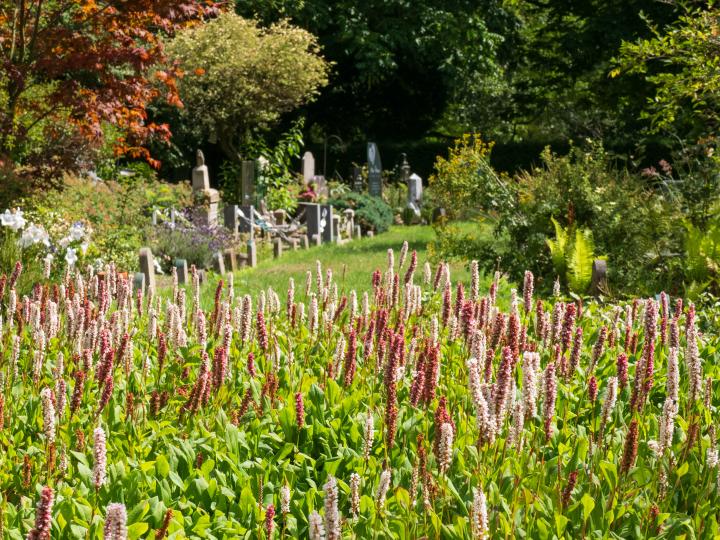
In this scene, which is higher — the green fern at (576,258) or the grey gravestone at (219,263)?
the green fern at (576,258)

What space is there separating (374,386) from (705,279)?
477cm

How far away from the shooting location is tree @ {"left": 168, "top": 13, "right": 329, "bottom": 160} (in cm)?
2336

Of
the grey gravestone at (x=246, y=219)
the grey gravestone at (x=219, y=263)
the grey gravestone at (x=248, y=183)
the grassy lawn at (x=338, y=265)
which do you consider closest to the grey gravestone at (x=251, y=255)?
the grassy lawn at (x=338, y=265)

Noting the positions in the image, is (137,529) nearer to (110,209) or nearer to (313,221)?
(110,209)

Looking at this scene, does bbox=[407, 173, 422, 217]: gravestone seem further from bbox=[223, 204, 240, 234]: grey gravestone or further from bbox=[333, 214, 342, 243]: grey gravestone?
bbox=[223, 204, 240, 234]: grey gravestone

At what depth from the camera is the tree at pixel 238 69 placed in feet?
76.6

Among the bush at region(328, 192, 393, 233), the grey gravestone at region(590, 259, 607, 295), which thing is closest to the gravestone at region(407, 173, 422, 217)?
the bush at region(328, 192, 393, 233)

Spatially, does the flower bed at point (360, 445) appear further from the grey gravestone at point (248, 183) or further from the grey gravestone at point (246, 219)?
the grey gravestone at point (248, 183)

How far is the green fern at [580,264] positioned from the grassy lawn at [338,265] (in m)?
1.73

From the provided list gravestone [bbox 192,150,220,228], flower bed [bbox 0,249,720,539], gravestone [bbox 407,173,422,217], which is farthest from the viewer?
gravestone [bbox 407,173,422,217]

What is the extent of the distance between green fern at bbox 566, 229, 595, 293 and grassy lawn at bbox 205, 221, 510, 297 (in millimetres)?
1728

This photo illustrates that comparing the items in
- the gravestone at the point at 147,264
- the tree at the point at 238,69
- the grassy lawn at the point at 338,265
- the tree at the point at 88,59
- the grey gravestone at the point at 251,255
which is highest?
the tree at the point at 238,69

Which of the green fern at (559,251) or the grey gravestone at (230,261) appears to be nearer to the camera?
the green fern at (559,251)

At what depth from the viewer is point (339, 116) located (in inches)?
1278
